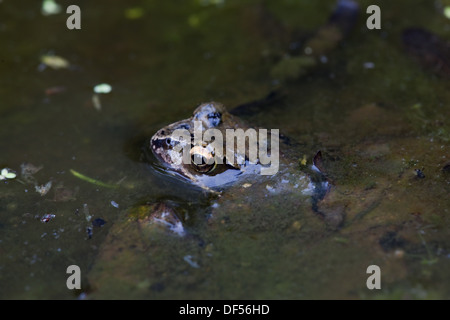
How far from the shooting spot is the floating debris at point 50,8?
5.75 m

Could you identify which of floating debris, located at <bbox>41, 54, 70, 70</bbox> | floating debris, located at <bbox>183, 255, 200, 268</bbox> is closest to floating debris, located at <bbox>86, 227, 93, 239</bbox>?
floating debris, located at <bbox>183, 255, 200, 268</bbox>

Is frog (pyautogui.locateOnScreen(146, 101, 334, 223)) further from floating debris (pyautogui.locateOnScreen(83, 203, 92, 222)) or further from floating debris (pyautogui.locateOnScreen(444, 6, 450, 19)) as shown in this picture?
floating debris (pyautogui.locateOnScreen(444, 6, 450, 19))

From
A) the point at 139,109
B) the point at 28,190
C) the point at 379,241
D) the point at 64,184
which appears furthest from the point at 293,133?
the point at 28,190

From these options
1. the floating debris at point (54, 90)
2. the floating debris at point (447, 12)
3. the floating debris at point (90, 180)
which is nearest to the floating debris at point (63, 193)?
the floating debris at point (90, 180)

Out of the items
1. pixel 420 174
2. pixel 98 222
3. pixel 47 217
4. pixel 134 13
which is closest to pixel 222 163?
pixel 98 222

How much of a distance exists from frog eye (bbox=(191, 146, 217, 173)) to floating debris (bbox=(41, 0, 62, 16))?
342 cm

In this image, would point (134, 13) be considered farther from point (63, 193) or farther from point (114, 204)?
point (114, 204)

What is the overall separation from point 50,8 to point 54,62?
1.12 meters

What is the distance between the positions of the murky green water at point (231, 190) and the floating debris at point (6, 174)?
7 cm

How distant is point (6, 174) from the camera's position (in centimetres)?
384

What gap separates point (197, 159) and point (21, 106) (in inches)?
85.1

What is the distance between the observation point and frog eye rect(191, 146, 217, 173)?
3.57m
